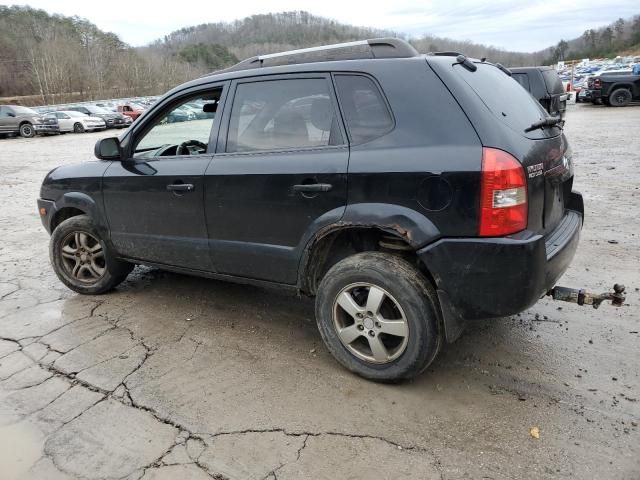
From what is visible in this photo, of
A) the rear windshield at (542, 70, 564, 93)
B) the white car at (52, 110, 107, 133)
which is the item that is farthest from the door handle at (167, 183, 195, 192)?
the white car at (52, 110, 107, 133)

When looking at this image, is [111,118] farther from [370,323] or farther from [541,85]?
[370,323]

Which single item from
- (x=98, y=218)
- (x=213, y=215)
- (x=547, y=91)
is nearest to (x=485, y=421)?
(x=213, y=215)

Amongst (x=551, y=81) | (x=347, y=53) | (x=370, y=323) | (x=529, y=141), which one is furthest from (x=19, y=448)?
(x=551, y=81)

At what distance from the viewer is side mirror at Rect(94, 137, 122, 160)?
4078mm

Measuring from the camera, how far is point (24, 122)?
1006 inches

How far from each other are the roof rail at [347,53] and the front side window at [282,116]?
0.18 metres

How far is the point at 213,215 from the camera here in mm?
3576

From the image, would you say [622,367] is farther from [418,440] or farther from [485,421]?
[418,440]

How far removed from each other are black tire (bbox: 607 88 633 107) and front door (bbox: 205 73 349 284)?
2235 centimetres

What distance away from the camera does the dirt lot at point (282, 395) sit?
2.48 meters

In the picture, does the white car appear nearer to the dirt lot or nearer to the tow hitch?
the dirt lot

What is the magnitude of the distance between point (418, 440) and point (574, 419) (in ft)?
2.76

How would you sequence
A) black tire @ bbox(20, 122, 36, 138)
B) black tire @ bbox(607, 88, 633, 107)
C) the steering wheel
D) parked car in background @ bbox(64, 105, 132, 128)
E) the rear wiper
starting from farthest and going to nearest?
parked car in background @ bbox(64, 105, 132, 128)
black tire @ bbox(20, 122, 36, 138)
black tire @ bbox(607, 88, 633, 107)
the steering wheel
the rear wiper

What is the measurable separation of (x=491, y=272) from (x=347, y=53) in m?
1.64
